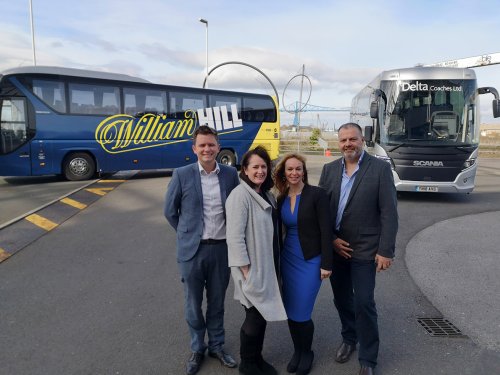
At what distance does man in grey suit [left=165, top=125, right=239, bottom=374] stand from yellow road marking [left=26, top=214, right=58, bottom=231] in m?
4.95

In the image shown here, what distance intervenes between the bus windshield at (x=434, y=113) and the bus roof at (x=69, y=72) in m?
8.79

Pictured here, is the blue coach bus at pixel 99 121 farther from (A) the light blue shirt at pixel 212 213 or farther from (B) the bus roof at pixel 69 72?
(A) the light blue shirt at pixel 212 213

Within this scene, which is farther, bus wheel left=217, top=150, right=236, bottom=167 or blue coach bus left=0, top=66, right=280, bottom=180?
bus wheel left=217, top=150, right=236, bottom=167

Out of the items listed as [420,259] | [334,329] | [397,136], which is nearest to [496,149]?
[397,136]

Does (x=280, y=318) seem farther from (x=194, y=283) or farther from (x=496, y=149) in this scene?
(x=496, y=149)

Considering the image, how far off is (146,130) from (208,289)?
11386 mm

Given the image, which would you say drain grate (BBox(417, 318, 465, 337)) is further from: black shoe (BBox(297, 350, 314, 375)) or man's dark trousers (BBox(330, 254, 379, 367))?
black shoe (BBox(297, 350, 314, 375))

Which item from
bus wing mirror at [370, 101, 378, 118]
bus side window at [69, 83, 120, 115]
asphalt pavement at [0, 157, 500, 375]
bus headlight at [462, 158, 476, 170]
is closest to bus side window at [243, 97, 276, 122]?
bus side window at [69, 83, 120, 115]

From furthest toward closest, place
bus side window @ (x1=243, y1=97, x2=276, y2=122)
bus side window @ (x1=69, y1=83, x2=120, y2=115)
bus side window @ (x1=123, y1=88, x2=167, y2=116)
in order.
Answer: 1. bus side window @ (x1=243, y1=97, x2=276, y2=122)
2. bus side window @ (x1=123, y1=88, x2=167, y2=116)
3. bus side window @ (x1=69, y1=83, x2=120, y2=115)

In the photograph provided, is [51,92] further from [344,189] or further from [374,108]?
[344,189]

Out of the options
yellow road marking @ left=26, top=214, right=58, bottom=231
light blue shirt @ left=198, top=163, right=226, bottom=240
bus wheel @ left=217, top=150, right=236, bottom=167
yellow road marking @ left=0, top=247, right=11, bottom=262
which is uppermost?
light blue shirt @ left=198, top=163, right=226, bottom=240

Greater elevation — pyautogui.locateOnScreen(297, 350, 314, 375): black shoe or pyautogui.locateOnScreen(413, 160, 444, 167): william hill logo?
pyautogui.locateOnScreen(413, 160, 444, 167): william hill logo

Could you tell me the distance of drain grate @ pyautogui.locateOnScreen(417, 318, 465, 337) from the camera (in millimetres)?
3494

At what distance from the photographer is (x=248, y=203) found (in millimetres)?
2551
